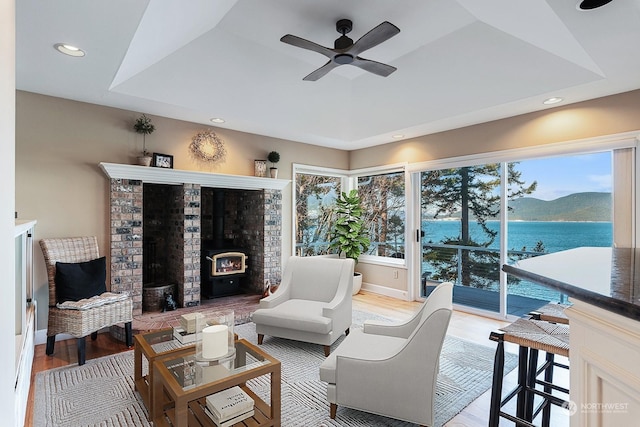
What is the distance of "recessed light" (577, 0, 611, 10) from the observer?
2020 millimetres

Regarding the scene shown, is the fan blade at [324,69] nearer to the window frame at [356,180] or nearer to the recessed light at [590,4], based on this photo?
the recessed light at [590,4]

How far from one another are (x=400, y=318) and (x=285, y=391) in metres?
2.26

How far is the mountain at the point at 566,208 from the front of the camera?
352 cm

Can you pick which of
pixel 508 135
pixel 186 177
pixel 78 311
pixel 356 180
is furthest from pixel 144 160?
pixel 508 135

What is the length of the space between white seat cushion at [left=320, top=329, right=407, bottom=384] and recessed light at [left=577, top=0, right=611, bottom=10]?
249 cm

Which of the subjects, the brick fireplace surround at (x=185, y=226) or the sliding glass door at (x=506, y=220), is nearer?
the sliding glass door at (x=506, y=220)

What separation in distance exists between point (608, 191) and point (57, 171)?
19.4 ft

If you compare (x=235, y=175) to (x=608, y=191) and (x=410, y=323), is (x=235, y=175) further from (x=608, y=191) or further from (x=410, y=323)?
(x=608, y=191)

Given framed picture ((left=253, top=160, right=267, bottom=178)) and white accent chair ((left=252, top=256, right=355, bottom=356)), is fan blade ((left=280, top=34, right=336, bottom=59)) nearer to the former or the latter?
white accent chair ((left=252, top=256, right=355, bottom=356))

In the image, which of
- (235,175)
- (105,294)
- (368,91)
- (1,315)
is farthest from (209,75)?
(1,315)

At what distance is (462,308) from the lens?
458 cm

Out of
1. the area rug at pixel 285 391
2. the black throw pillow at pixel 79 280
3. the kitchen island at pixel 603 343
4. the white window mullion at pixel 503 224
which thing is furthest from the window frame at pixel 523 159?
the black throw pillow at pixel 79 280

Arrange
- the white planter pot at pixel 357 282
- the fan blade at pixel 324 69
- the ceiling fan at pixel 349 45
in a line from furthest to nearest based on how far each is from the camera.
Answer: the white planter pot at pixel 357 282, the fan blade at pixel 324 69, the ceiling fan at pixel 349 45

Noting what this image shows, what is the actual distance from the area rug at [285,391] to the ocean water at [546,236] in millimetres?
1362
